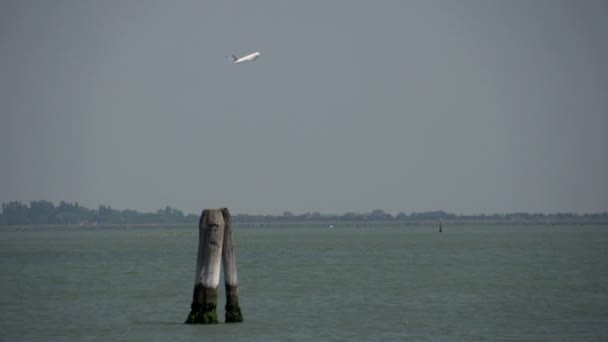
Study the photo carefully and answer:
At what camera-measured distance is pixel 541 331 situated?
35.2 meters

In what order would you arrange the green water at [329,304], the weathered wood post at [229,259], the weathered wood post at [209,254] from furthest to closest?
the green water at [329,304] → the weathered wood post at [229,259] → the weathered wood post at [209,254]

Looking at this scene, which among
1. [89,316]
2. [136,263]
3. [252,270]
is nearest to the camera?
[89,316]

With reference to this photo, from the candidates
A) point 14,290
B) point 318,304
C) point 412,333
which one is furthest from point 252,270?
point 412,333

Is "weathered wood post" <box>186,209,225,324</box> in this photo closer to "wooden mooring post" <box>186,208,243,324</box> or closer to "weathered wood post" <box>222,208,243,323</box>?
"wooden mooring post" <box>186,208,243,324</box>

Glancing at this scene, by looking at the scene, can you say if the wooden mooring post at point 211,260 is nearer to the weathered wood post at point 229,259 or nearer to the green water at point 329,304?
the weathered wood post at point 229,259

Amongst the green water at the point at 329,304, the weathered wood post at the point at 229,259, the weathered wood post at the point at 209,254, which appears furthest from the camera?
the green water at the point at 329,304

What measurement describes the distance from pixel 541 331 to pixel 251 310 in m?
11.9

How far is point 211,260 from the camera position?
32.2 metres

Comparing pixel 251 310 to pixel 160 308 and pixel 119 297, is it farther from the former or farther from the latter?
pixel 119 297

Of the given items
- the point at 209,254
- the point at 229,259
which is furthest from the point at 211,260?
the point at 229,259

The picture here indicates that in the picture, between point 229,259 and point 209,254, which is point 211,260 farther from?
point 229,259

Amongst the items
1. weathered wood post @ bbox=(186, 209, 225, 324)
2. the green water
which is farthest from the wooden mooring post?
the green water

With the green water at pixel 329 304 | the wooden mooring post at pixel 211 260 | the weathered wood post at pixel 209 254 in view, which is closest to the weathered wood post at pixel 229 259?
the wooden mooring post at pixel 211 260

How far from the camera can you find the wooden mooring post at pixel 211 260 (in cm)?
3225
